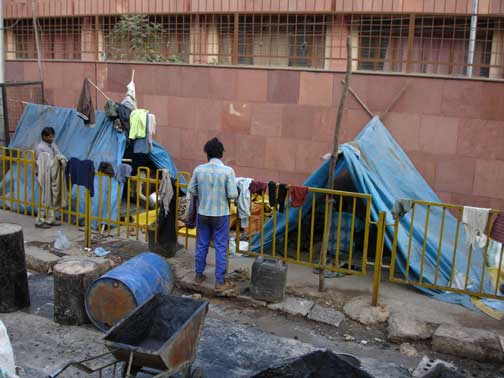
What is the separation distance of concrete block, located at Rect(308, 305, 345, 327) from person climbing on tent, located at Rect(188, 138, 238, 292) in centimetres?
120

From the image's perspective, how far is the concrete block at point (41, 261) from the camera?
7867 millimetres

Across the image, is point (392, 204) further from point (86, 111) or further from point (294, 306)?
point (86, 111)

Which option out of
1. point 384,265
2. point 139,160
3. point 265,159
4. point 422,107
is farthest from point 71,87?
point 384,265

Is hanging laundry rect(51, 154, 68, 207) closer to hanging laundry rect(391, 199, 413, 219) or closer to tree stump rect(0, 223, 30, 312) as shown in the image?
tree stump rect(0, 223, 30, 312)

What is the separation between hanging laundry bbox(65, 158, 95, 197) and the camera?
845 centimetres

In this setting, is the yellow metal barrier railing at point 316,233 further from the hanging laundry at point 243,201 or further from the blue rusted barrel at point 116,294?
the blue rusted barrel at point 116,294

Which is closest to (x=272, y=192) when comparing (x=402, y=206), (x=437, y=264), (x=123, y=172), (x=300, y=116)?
(x=402, y=206)

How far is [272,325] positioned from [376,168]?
2.78m

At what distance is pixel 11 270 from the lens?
6.64 metres

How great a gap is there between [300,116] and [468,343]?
5.58m

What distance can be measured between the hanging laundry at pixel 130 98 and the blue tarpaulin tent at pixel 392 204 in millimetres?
4212

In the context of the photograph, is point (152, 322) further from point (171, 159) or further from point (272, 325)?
point (171, 159)

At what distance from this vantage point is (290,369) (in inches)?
163

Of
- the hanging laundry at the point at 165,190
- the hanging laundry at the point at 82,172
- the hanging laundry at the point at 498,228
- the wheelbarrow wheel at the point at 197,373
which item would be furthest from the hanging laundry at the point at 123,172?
the hanging laundry at the point at 498,228
